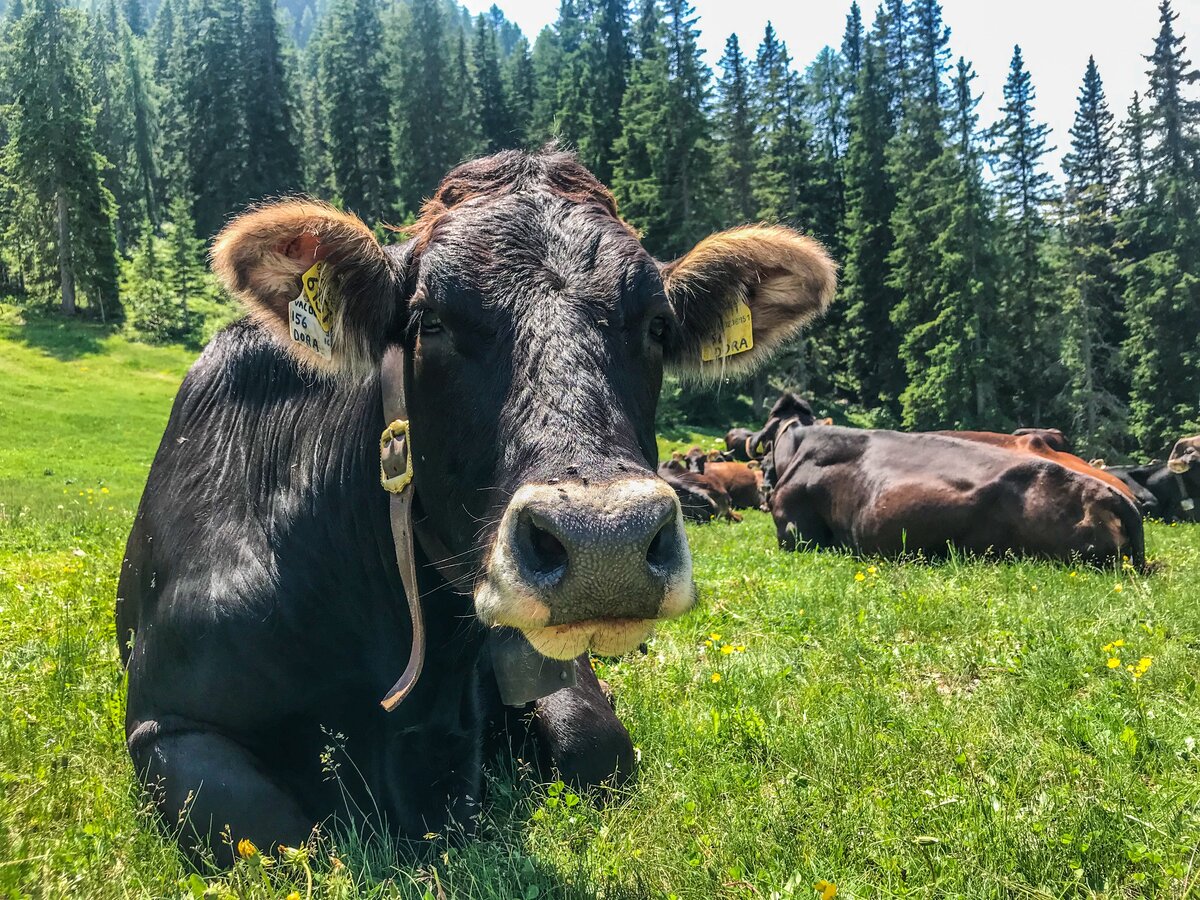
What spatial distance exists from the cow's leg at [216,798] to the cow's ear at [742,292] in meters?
2.24

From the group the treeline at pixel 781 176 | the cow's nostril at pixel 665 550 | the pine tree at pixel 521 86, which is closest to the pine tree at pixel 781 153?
the treeline at pixel 781 176

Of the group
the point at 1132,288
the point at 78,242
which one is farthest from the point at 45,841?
the point at 78,242

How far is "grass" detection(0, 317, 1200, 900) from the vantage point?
2723mm

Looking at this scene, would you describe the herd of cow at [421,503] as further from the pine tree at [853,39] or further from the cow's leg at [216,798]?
the pine tree at [853,39]

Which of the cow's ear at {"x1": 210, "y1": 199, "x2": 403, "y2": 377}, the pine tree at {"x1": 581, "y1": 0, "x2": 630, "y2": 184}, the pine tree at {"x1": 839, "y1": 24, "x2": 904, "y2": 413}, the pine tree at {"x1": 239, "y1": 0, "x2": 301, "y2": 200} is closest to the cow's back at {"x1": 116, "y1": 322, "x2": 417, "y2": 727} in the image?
the cow's ear at {"x1": 210, "y1": 199, "x2": 403, "y2": 377}

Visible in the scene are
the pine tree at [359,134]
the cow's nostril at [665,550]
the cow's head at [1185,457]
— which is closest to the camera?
the cow's nostril at [665,550]

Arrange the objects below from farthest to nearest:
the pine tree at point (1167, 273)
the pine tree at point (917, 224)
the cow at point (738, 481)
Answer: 1. the pine tree at point (917, 224)
2. the pine tree at point (1167, 273)
3. the cow at point (738, 481)

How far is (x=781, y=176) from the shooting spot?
55.4 metres

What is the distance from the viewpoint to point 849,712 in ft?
13.6

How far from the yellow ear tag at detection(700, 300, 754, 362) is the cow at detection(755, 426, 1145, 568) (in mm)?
5763

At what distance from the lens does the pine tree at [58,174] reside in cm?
4644

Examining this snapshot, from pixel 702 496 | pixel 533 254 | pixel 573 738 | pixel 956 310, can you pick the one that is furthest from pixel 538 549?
pixel 956 310

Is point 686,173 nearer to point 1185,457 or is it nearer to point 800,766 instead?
point 1185,457

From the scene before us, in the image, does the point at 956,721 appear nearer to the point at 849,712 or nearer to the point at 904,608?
the point at 849,712
